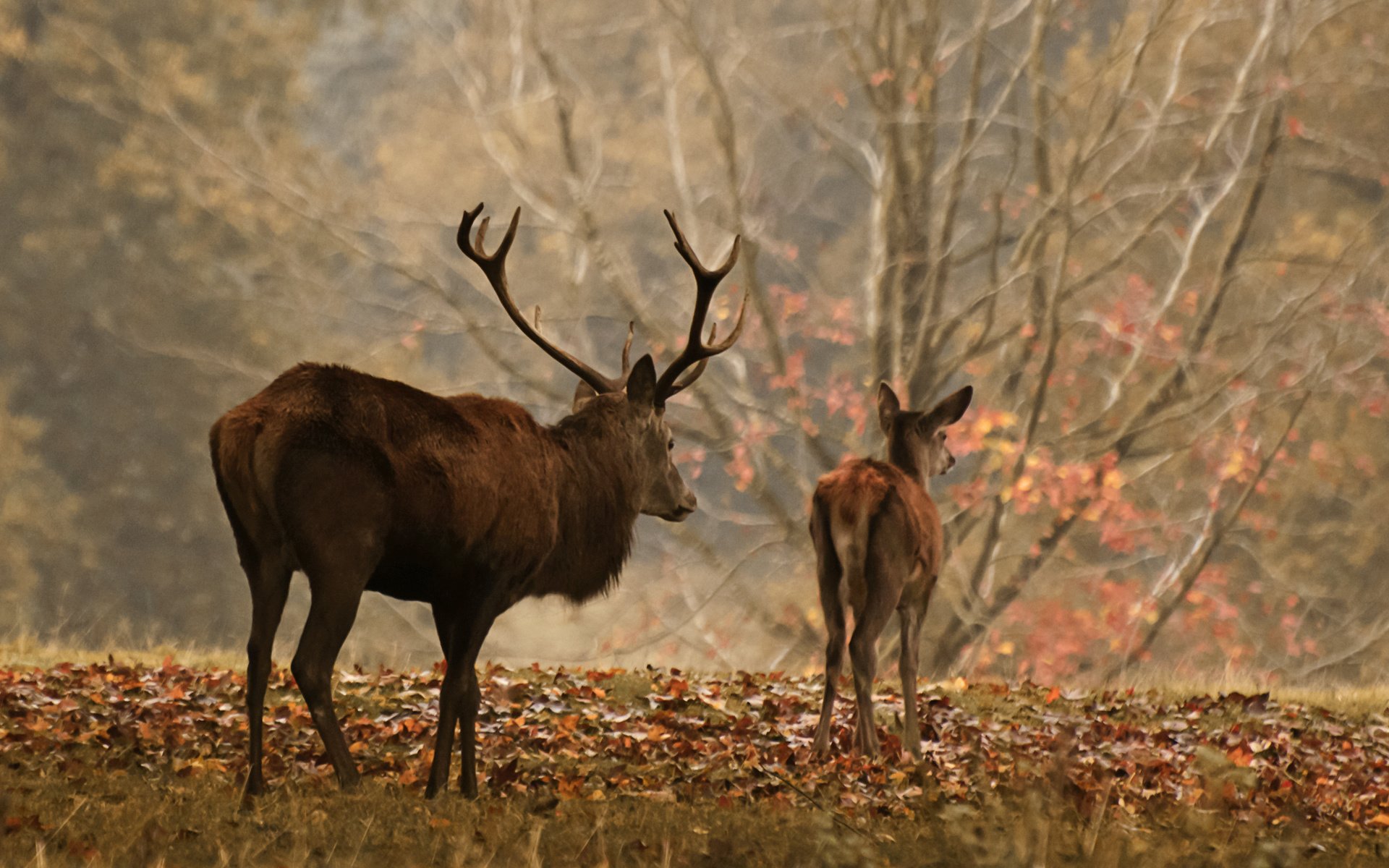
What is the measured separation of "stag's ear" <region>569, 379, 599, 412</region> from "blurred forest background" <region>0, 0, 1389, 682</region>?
3113 mm

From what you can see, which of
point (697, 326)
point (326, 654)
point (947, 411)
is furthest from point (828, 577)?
point (326, 654)

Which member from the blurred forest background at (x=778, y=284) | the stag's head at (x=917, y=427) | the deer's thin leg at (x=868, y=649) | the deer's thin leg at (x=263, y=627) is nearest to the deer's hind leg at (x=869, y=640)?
the deer's thin leg at (x=868, y=649)

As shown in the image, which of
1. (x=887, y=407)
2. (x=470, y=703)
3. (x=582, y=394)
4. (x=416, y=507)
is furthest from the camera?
(x=887, y=407)

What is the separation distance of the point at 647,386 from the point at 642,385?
25mm

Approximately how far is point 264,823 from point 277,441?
1.60 m

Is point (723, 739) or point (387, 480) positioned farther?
point (723, 739)

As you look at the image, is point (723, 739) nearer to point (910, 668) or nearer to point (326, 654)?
point (910, 668)

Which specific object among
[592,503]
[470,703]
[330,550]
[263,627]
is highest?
[592,503]

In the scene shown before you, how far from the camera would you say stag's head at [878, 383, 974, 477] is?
9.80 meters

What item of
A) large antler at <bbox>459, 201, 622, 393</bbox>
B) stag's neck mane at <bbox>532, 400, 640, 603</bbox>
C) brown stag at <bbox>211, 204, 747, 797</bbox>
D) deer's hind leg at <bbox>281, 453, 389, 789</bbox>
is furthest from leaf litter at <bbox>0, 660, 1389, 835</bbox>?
large antler at <bbox>459, 201, 622, 393</bbox>

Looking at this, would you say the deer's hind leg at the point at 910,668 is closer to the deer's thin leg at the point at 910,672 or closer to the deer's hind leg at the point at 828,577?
the deer's thin leg at the point at 910,672

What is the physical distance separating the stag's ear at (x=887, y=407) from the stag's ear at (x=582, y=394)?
7.69 ft

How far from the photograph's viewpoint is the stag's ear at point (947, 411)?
9758 millimetres

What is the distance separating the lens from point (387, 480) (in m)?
6.39
